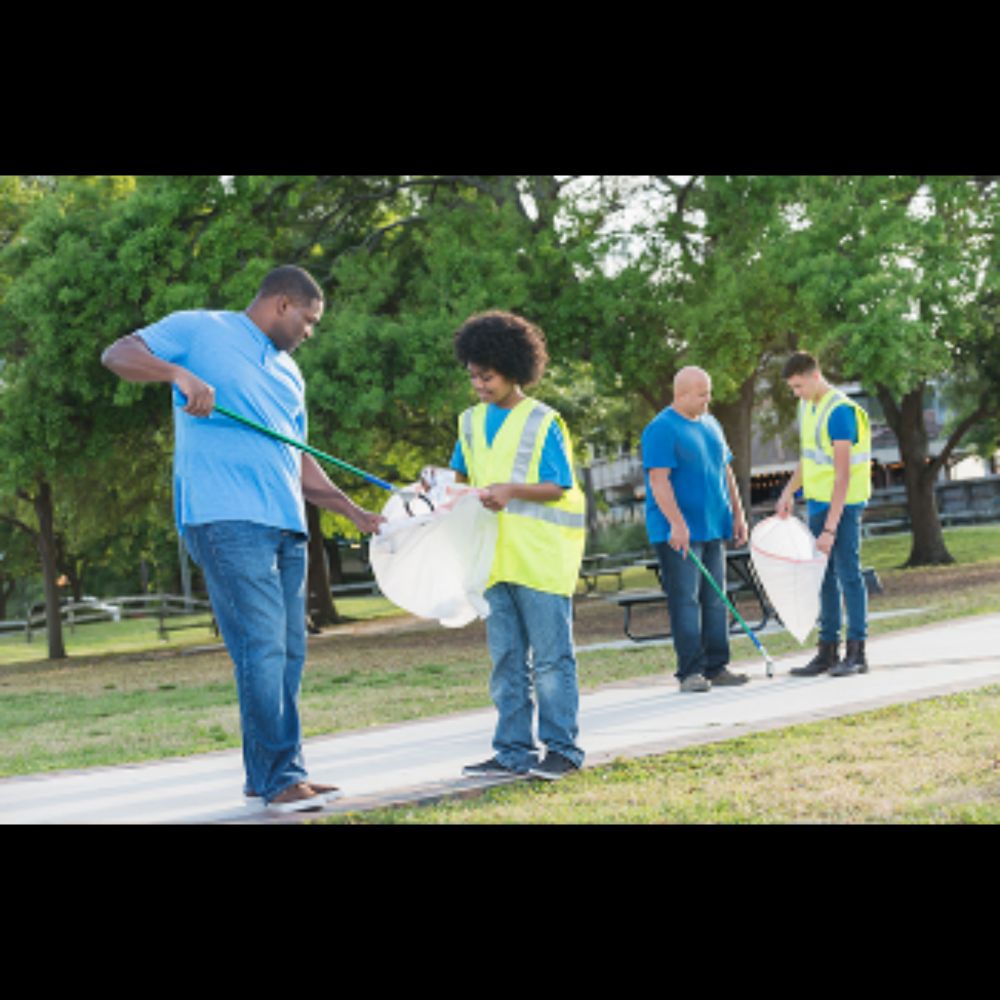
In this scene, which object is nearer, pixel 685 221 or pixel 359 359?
pixel 359 359

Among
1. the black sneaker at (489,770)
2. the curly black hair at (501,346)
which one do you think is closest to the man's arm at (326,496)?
the curly black hair at (501,346)

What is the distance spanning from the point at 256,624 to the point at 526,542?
1260mm

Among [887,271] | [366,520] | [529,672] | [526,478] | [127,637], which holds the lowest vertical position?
[127,637]

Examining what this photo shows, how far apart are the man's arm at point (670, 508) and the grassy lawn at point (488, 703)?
1.68 meters

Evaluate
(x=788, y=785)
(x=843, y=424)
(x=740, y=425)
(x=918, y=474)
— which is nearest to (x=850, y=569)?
(x=843, y=424)

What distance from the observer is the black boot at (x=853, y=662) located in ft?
33.4

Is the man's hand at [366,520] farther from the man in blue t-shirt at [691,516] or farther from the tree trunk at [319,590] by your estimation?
the tree trunk at [319,590]

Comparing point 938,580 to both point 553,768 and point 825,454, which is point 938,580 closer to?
point 825,454

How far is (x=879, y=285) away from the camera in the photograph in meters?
21.7

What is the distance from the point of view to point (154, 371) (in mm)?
6043

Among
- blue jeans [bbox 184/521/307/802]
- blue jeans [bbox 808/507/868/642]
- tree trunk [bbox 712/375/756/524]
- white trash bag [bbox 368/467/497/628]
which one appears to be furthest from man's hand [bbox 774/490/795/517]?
tree trunk [bbox 712/375/756/524]

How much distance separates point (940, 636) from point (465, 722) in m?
4.84
